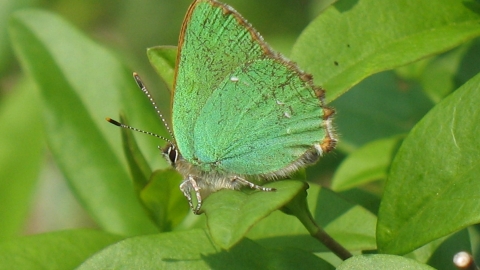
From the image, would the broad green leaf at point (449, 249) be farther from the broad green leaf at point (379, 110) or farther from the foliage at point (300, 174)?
the broad green leaf at point (379, 110)

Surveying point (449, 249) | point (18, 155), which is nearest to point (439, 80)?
point (449, 249)

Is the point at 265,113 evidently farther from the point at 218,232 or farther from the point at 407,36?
the point at 218,232

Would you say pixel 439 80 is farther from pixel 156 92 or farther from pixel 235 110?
pixel 156 92

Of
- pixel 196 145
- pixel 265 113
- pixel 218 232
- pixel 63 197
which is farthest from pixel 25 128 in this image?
pixel 218 232

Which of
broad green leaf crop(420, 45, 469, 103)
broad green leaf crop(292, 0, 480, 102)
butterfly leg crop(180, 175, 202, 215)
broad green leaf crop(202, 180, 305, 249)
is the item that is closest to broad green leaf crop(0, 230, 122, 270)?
butterfly leg crop(180, 175, 202, 215)

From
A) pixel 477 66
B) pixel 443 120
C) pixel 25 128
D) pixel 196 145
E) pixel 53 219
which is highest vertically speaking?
pixel 443 120

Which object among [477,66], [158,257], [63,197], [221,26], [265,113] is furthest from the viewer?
[63,197]

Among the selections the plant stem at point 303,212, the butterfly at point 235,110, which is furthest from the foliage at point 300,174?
the butterfly at point 235,110
